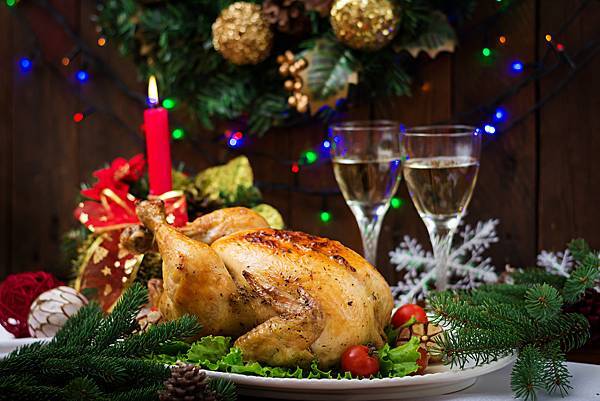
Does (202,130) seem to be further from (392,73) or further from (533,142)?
(533,142)

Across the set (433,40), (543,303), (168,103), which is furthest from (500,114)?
(543,303)

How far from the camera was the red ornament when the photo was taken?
4.35ft

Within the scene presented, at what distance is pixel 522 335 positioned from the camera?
1.02 m

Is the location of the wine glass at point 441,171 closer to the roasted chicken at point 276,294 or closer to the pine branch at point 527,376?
the roasted chicken at point 276,294

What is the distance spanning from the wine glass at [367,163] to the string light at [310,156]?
2.18ft

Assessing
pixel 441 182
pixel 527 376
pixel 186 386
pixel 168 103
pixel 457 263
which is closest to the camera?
pixel 186 386

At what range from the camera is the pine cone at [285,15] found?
176 centimetres

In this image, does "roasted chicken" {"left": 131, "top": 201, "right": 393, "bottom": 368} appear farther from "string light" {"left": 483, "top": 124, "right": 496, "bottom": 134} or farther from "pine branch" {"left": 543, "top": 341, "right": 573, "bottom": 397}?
"string light" {"left": 483, "top": 124, "right": 496, "bottom": 134}

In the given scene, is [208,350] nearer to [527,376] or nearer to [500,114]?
[527,376]

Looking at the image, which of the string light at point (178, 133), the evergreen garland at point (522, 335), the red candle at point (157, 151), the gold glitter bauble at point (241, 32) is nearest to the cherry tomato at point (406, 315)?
the evergreen garland at point (522, 335)

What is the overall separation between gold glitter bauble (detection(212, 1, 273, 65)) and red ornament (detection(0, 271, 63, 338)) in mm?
624

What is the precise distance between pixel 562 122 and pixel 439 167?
0.72 metres

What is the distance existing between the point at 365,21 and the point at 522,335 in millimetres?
801

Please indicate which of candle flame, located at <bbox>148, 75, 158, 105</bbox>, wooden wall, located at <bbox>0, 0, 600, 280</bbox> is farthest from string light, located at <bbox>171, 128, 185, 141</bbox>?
candle flame, located at <bbox>148, 75, 158, 105</bbox>
